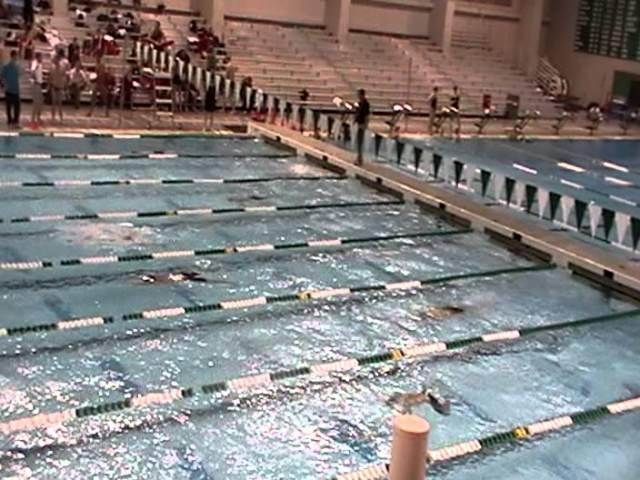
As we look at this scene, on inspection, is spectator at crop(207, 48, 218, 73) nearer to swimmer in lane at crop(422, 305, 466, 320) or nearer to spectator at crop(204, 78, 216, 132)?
spectator at crop(204, 78, 216, 132)

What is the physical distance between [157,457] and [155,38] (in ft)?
50.9

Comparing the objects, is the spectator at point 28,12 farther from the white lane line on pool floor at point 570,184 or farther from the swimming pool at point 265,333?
the white lane line on pool floor at point 570,184

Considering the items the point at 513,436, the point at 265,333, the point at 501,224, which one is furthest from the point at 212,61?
the point at 513,436

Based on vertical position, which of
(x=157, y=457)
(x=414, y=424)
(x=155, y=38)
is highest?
(x=155, y=38)

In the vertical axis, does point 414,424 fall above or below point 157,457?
above

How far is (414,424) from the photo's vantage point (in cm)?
290

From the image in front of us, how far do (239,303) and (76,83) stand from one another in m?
10.2

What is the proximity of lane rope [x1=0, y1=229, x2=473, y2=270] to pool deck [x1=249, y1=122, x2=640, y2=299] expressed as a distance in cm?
46

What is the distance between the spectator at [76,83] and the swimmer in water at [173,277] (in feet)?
30.2

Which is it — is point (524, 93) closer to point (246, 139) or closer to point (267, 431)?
point (246, 139)

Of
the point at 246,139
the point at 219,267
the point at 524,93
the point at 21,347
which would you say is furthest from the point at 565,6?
the point at 21,347

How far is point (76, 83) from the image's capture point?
16094mm

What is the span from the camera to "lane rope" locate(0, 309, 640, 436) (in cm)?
504

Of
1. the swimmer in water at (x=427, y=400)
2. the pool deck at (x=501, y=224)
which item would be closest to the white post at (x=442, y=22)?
the pool deck at (x=501, y=224)
